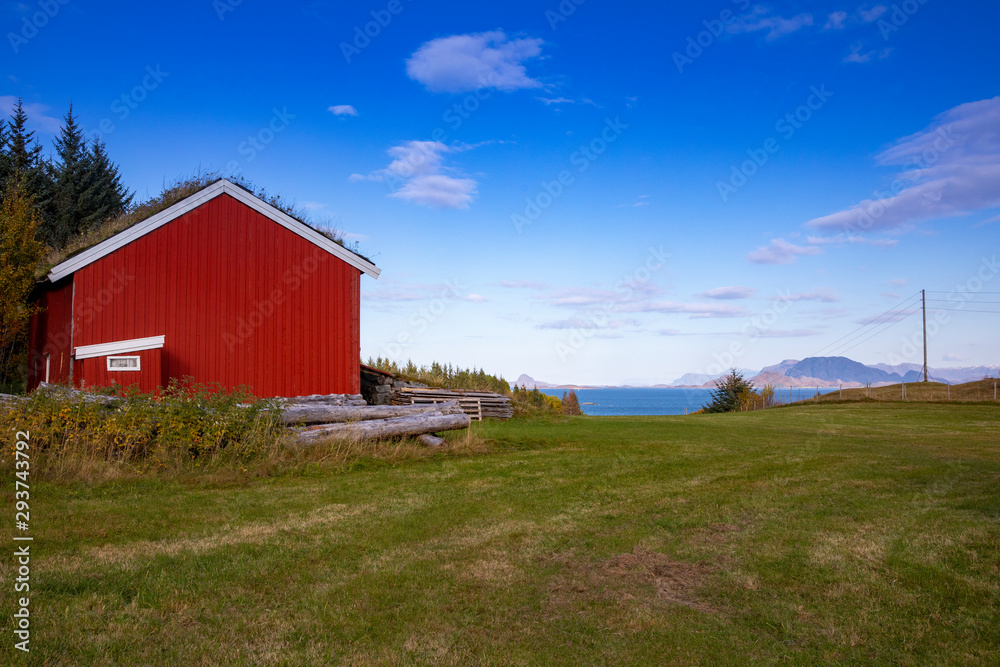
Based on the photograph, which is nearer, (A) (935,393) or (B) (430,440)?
(B) (430,440)

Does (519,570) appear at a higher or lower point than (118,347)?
lower

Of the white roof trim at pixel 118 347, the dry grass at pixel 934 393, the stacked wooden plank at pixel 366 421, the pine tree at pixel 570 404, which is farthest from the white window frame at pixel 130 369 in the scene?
the dry grass at pixel 934 393

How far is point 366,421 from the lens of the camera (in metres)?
13.1

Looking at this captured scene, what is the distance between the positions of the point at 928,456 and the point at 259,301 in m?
16.3

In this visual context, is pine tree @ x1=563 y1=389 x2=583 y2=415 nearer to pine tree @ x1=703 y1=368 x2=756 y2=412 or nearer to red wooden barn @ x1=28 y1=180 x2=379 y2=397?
pine tree @ x1=703 y1=368 x2=756 y2=412

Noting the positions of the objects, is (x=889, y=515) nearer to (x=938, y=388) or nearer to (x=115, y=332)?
(x=115, y=332)

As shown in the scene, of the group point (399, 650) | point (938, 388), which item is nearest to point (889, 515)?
point (399, 650)

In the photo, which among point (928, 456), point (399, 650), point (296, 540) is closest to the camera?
point (399, 650)

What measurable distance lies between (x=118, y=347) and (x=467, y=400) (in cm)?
1190

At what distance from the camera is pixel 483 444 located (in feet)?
45.4

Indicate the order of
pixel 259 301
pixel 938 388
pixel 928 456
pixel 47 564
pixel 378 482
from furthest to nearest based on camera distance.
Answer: pixel 938 388, pixel 259 301, pixel 928 456, pixel 378 482, pixel 47 564

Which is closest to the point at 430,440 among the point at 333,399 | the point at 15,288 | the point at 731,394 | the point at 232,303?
the point at 333,399

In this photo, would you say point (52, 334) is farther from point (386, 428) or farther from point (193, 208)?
point (386, 428)

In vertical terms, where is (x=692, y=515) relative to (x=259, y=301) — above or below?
below
